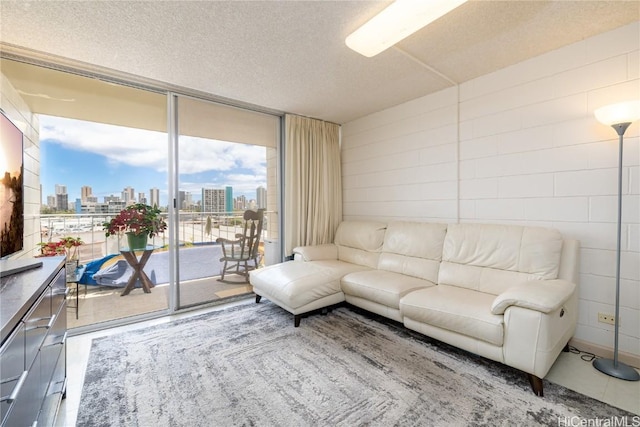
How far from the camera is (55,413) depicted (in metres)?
1.48

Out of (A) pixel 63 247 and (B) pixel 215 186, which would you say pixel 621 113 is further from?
(A) pixel 63 247

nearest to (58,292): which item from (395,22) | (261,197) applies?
(261,197)

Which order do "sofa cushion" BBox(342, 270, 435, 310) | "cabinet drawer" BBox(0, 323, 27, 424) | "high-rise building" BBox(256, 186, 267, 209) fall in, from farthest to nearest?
1. "high-rise building" BBox(256, 186, 267, 209)
2. "sofa cushion" BBox(342, 270, 435, 310)
3. "cabinet drawer" BBox(0, 323, 27, 424)

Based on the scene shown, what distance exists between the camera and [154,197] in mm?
3008

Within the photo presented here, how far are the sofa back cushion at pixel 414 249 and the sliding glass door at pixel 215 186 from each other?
160cm

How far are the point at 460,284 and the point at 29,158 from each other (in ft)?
12.4

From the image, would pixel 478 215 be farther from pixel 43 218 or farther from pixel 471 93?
pixel 43 218

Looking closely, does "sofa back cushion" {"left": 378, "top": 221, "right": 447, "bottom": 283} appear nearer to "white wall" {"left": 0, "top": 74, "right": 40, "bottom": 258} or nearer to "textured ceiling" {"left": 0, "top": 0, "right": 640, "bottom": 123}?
"textured ceiling" {"left": 0, "top": 0, "right": 640, "bottom": 123}

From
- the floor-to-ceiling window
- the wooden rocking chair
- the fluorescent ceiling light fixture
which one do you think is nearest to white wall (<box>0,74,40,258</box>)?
the floor-to-ceiling window

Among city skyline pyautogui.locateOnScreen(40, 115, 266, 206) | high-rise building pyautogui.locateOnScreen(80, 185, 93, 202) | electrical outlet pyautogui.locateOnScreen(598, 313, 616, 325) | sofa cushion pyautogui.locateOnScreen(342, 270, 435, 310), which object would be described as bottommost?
electrical outlet pyautogui.locateOnScreen(598, 313, 616, 325)

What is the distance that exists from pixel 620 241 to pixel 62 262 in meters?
3.61

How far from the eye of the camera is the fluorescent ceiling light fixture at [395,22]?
164cm

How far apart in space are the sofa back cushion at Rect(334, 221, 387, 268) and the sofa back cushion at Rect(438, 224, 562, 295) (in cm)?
84

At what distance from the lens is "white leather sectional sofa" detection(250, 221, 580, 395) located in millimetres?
1753
